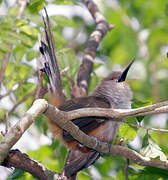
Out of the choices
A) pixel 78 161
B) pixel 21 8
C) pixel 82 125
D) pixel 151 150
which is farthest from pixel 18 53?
pixel 151 150

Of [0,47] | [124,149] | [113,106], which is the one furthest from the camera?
[113,106]

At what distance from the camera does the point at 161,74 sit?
8.83m

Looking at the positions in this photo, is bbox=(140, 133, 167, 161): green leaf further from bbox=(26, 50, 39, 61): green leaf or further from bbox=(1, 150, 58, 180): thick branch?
bbox=(26, 50, 39, 61): green leaf

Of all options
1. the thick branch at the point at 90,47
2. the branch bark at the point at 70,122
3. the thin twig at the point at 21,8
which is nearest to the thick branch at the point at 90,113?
the branch bark at the point at 70,122

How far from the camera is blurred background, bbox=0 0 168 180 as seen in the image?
4.55m

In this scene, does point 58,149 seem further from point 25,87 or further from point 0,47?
point 0,47

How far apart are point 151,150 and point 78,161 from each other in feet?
4.05

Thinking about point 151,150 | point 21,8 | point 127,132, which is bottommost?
point 151,150

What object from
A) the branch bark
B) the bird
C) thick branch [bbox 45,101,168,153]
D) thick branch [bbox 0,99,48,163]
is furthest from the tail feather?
thick branch [bbox 0,99,48,163]

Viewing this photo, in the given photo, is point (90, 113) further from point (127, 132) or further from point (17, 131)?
point (127, 132)

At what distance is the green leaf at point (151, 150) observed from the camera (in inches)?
147

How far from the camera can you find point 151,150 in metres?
3.84

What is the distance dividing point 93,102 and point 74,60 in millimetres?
990

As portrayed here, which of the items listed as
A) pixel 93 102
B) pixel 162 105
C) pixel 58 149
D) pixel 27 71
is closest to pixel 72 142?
pixel 93 102
